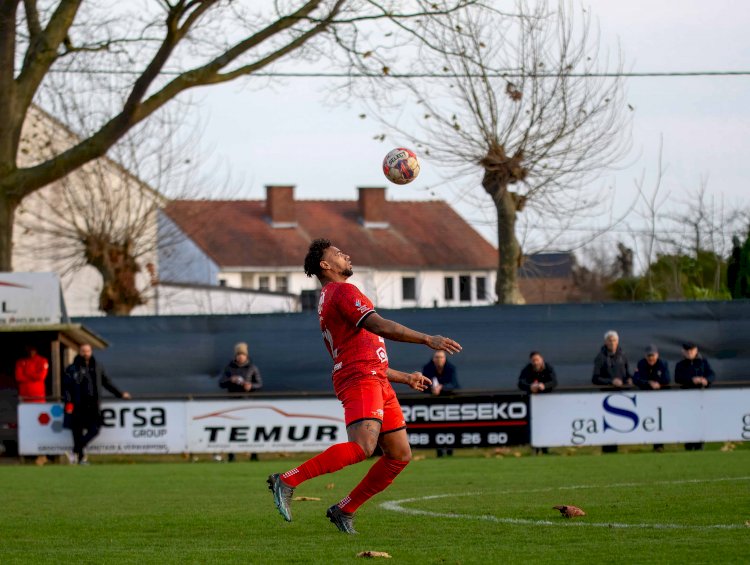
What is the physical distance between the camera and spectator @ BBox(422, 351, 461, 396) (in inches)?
779

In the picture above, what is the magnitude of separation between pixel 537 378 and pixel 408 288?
48584 millimetres

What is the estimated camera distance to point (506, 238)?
26.2m

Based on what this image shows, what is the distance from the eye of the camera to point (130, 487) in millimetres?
14125

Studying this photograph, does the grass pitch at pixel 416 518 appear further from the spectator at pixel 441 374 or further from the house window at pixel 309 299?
the house window at pixel 309 299

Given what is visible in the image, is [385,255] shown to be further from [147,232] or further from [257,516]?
[257,516]

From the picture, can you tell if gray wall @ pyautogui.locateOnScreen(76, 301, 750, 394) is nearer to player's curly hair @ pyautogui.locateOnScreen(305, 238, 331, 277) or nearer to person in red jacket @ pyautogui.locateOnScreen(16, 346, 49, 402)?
person in red jacket @ pyautogui.locateOnScreen(16, 346, 49, 402)

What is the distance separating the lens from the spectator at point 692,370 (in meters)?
19.8

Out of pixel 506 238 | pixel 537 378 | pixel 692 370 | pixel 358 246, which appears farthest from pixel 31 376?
pixel 358 246

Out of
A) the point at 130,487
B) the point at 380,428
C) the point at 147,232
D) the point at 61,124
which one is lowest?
the point at 130,487

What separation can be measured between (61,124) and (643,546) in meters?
28.2

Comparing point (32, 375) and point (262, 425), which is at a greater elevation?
point (32, 375)

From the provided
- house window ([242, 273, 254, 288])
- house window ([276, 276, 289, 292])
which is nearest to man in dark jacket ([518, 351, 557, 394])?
house window ([242, 273, 254, 288])

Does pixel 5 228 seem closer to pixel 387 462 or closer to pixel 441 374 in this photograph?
pixel 441 374

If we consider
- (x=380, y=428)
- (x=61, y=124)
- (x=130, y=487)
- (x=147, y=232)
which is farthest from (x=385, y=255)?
(x=380, y=428)
